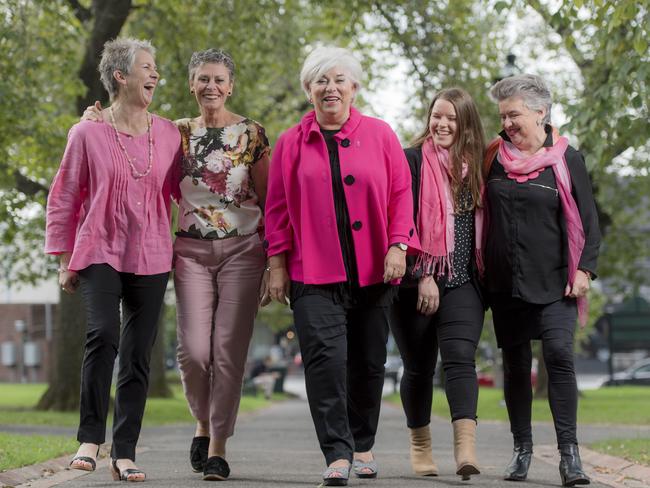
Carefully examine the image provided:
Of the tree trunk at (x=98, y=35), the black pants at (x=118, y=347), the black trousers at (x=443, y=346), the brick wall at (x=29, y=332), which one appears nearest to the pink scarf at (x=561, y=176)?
the black trousers at (x=443, y=346)

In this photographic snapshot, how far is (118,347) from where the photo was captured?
6.48m

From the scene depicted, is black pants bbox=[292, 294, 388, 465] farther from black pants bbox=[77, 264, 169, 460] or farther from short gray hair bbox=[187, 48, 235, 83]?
short gray hair bbox=[187, 48, 235, 83]

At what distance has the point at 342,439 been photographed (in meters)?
6.20

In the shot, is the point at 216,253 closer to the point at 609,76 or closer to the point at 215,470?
the point at 215,470

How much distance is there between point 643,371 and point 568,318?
164ft

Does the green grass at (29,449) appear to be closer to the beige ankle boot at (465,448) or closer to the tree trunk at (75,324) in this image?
the beige ankle boot at (465,448)

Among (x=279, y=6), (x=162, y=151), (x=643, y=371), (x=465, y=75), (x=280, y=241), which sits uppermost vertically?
(x=279, y=6)

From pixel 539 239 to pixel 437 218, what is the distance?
58 cm

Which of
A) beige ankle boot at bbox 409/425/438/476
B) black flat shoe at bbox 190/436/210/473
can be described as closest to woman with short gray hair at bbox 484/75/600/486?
beige ankle boot at bbox 409/425/438/476

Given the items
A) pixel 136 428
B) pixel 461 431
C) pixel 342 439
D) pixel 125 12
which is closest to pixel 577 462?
pixel 461 431

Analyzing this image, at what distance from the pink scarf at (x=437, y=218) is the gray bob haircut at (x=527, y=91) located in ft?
1.52

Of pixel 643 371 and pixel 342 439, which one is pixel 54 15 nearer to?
pixel 342 439

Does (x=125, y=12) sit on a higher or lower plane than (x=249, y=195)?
higher

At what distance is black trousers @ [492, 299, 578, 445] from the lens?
21.7 feet
